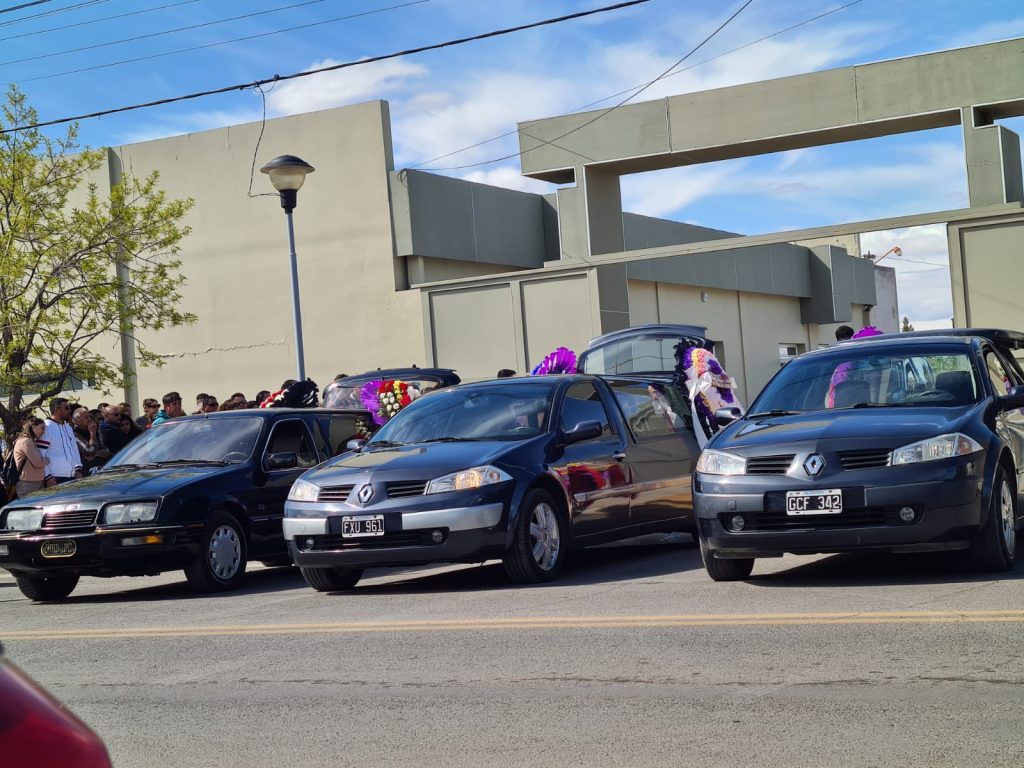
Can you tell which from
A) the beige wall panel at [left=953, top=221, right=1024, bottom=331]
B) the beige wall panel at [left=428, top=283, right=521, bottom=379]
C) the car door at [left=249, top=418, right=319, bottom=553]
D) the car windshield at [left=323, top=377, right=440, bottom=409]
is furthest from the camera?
the beige wall panel at [left=428, top=283, right=521, bottom=379]

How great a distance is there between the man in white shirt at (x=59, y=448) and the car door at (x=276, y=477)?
187 inches

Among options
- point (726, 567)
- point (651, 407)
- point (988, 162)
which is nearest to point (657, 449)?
point (651, 407)

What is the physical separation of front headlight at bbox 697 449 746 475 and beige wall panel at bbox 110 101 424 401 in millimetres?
16095

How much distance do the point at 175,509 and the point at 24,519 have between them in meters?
1.34

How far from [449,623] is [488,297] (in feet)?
51.5

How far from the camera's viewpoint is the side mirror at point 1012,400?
29.6ft

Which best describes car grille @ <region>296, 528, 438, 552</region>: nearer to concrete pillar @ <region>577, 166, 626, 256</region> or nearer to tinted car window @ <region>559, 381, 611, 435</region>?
tinted car window @ <region>559, 381, 611, 435</region>

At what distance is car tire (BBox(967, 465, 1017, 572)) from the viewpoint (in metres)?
8.46

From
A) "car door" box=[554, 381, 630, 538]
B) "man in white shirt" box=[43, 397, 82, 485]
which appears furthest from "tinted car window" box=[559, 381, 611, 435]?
"man in white shirt" box=[43, 397, 82, 485]

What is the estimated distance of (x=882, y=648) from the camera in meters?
6.57

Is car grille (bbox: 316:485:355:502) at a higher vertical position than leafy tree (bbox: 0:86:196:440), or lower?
lower

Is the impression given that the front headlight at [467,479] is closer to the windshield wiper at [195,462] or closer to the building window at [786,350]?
the windshield wiper at [195,462]

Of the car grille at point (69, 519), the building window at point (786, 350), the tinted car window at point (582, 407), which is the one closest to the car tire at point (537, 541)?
the tinted car window at point (582, 407)

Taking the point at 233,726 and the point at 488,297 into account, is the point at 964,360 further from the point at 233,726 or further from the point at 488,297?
the point at 488,297
